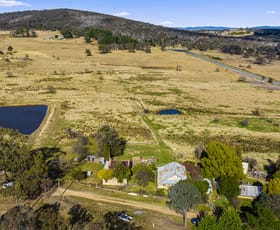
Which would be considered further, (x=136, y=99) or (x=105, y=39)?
(x=105, y=39)

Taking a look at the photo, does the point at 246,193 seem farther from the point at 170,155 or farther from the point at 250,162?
the point at 170,155

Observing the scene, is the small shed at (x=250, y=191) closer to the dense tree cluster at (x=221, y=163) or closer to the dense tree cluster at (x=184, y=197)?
the dense tree cluster at (x=221, y=163)

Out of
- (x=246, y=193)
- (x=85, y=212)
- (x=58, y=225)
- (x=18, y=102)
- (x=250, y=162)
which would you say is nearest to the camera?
(x=58, y=225)

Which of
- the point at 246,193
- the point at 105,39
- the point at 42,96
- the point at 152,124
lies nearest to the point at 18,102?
the point at 42,96

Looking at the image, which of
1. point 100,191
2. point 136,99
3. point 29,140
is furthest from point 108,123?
point 100,191

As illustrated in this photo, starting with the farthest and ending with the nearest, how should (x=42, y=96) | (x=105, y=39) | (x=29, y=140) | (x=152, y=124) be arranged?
(x=105, y=39) → (x=42, y=96) → (x=152, y=124) → (x=29, y=140)

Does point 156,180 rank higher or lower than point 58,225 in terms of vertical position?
lower
